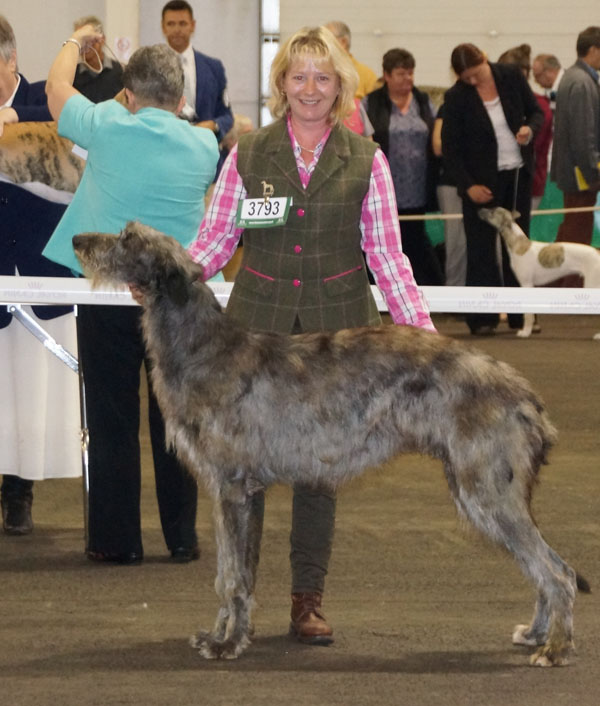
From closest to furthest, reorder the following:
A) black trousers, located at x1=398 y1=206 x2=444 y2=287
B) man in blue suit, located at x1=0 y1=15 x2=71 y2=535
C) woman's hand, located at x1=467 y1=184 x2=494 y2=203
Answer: man in blue suit, located at x1=0 y1=15 x2=71 y2=535 < woman's hand, located at x1=467 y1=184 x2=494 y2=203 < black trousers, located at x1=398 y1=206 x2=444 y2=287

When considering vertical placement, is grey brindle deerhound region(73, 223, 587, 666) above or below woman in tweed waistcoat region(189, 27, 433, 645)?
below

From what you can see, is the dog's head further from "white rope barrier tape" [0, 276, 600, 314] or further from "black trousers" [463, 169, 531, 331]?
"black trousers" [463, 169, 531, 331]

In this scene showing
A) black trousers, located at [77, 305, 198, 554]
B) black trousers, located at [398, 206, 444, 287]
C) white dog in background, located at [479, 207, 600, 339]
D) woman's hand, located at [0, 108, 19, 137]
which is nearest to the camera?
black trousers, located at [77, 305, 198, 554]

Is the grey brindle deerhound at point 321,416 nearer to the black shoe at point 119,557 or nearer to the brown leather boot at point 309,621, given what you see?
the brown leather boot at point 309,621

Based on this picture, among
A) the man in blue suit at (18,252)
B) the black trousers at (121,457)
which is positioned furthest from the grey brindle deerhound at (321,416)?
the man in blue suit at (18,252)

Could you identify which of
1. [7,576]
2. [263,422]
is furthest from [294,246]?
[7,576]

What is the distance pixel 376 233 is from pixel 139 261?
76 centimetres

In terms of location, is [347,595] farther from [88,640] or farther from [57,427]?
[57,427]

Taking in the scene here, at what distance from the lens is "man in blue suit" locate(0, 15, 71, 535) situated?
216 inches

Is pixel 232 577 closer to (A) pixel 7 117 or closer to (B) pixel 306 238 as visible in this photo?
(B) pixel 306 238

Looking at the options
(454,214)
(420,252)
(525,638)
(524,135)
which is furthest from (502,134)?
(525,638)

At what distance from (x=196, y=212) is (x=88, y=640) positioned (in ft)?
5.34

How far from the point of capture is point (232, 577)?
4.05 m

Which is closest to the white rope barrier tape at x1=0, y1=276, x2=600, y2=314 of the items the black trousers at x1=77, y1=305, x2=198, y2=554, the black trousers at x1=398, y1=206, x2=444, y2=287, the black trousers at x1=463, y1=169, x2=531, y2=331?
the black trousers at x1=77, y1=305, x2=198, y2=554
